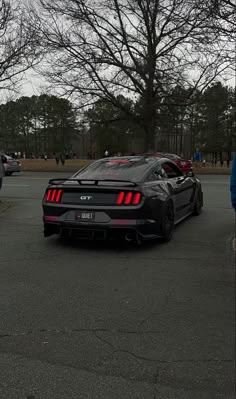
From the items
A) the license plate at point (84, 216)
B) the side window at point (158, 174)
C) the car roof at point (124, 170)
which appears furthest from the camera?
the side window at point (158, 174)

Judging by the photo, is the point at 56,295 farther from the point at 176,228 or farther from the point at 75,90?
the point at 75,90

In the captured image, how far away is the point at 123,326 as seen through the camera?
140 inches

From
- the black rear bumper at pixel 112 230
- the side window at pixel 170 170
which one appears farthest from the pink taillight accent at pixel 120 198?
the side window at pixel 170 170

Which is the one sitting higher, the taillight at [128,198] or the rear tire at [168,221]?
the taillight at [128,198]

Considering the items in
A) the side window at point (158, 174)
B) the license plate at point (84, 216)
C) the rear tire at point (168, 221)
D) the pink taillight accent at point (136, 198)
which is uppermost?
the side window at point (158, 174)

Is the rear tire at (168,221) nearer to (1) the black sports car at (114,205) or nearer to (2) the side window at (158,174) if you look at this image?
(1) the black sports car at (114,205)

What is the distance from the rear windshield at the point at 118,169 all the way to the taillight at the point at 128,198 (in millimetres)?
518

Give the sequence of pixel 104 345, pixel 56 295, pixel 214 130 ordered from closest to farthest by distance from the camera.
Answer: pixel 104 345, pixel 56 295, pixel 214 130

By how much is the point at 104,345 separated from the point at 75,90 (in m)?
24.4

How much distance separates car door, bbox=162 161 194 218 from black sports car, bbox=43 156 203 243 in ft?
1.33

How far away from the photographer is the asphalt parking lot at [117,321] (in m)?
2.69

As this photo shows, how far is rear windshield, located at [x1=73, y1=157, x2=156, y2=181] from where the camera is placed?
6.70 metres

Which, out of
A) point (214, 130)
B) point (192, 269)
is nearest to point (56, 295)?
point (192, 269)

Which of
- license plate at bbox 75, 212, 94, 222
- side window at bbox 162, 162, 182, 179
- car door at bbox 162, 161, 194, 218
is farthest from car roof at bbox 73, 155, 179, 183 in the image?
license plate at bbox 75, 212, 94, 222
